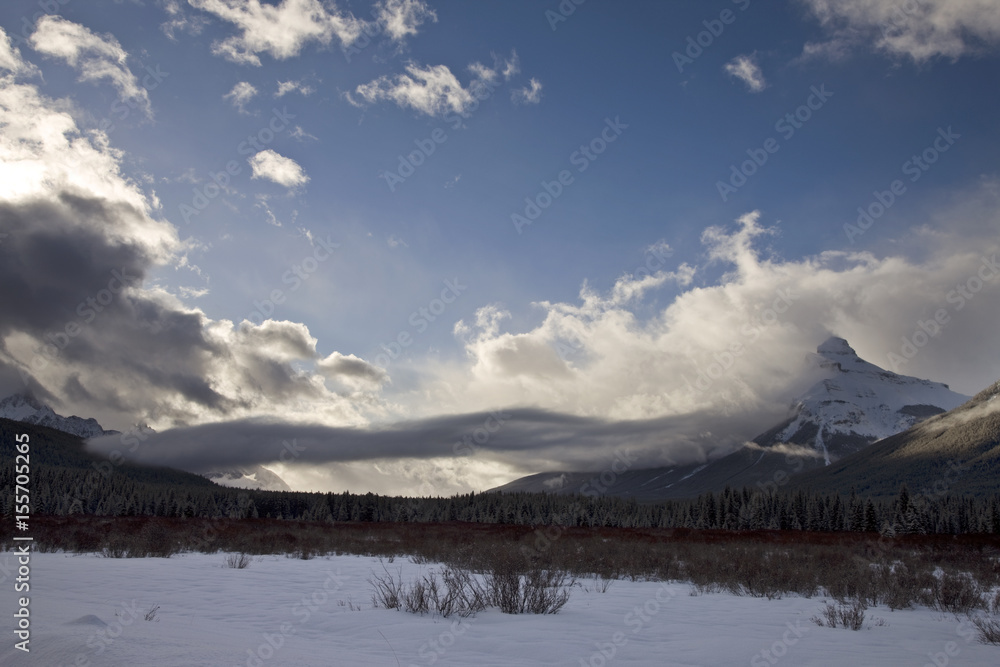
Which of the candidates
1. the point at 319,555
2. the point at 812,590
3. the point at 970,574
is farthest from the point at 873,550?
the point at 319,555

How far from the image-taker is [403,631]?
24.0 feet

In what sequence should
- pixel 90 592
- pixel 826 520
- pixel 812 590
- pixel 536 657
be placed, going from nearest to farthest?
1. pixel 536 657
2. pixel 90 592
3. pixel 812 590
4. pixel 826 520

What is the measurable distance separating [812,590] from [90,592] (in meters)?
14.8

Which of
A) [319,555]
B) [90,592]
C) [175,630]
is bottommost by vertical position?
[319,555]

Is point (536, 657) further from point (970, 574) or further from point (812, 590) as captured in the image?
point (970, 574)

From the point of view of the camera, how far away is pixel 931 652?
7258 mm

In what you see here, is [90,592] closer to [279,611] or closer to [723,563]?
[279,611]

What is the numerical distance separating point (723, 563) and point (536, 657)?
39.2ft

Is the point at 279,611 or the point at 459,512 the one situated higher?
the point at 279,611

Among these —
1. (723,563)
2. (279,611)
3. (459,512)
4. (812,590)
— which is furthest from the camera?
(459,512)

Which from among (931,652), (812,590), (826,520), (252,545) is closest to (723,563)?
(812,590)

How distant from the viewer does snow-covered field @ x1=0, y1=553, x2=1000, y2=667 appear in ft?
15.4

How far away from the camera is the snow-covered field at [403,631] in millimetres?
4684

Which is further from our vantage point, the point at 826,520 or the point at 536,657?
the point at 826,520
